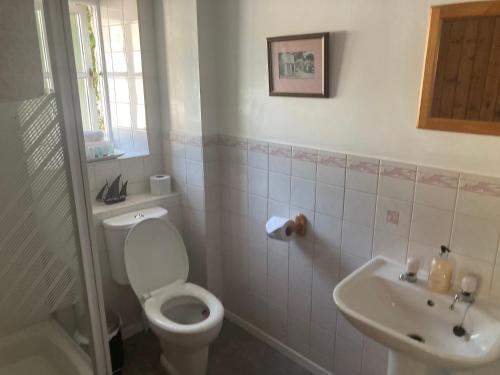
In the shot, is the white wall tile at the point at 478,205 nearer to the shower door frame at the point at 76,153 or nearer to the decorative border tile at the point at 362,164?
the decorative border tile at the point at 362,164

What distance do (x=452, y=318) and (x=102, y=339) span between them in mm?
1351

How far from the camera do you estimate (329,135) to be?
1.87 meters

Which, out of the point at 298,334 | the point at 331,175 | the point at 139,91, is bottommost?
the point at 298,334

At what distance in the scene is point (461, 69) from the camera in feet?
4.63

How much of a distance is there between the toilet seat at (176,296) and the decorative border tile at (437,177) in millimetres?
1178

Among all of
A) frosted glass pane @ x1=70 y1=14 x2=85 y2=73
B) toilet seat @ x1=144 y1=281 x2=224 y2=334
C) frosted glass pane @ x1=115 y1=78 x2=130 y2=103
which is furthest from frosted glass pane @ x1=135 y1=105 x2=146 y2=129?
toilet seat @ x1=144 y1=281 x2=224 y2=334

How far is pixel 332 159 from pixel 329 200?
206mm

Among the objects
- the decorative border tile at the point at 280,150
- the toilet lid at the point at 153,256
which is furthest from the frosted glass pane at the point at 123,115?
the decorative border tile at the point at 280,150

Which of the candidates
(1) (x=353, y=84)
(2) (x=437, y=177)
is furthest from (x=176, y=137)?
(2) (x=437, y=177)

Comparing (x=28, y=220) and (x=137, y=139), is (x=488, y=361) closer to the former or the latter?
(x=28, y=220)

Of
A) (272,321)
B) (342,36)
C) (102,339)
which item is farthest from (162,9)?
(272,321)

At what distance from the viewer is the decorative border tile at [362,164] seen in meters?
1.72

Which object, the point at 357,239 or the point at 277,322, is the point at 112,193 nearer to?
the point at 277,322

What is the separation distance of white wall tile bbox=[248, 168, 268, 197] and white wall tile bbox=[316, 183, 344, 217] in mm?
350
